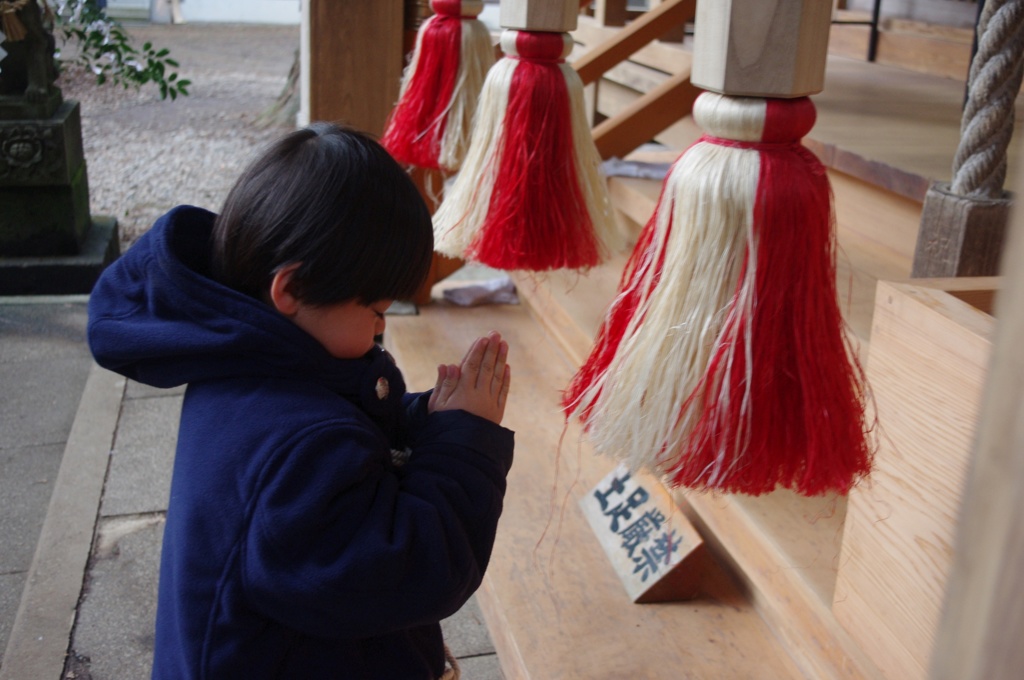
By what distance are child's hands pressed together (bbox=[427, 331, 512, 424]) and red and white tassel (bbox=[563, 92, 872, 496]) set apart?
0.48 feet

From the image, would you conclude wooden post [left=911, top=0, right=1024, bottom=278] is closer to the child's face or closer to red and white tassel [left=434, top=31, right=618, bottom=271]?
red and white tassel [left=434, top=31, right=618, bottom=271]

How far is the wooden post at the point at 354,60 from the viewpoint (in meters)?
2.62

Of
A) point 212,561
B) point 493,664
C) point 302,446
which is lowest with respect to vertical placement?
point 493,664

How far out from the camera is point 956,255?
1.16 metres

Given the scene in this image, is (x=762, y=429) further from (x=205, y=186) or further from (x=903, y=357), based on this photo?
(x=205, y=186)

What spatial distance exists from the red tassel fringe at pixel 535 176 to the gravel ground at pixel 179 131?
90.7 inches

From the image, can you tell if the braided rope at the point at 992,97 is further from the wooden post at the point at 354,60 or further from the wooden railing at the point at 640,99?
the wooden post at the point at 354,60

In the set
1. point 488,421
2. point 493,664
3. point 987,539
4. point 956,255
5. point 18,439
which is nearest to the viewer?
point 987,539

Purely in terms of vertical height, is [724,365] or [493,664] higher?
[724,365]

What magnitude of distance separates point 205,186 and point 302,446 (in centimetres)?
498

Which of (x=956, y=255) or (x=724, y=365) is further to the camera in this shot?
(x=956, y=255)

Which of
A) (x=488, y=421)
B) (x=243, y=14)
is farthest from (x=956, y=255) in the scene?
(x=243, y=14)

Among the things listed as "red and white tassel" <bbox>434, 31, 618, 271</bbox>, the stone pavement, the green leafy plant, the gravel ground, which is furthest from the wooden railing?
the green leafy plant

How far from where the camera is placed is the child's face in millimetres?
945
